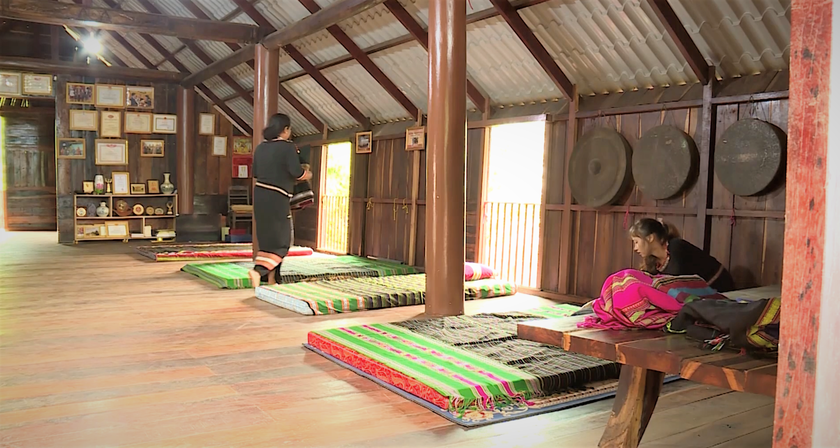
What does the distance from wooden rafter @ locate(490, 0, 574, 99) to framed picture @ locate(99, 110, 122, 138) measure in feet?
24.5

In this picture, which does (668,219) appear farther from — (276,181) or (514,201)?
(276,181)

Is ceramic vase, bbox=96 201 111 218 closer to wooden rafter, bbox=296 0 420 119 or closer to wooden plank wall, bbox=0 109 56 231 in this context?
wooden plank wall, bbox=0 109 56 231

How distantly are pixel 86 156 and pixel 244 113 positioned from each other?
2.44 m

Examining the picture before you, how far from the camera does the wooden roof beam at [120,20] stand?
707 centimetres

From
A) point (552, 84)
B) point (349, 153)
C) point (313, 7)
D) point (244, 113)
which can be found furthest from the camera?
point (244, 113)

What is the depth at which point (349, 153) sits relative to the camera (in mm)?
9633

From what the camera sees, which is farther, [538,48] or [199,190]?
[199,190]

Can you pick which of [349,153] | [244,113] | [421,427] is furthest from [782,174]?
[244,113]

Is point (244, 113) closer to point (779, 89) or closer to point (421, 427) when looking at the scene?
point (779, 89)

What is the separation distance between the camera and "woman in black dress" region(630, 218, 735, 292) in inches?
153

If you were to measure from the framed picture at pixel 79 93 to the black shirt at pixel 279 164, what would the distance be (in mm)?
6153

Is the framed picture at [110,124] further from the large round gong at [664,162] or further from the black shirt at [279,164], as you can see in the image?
the large round gong at [664,162]

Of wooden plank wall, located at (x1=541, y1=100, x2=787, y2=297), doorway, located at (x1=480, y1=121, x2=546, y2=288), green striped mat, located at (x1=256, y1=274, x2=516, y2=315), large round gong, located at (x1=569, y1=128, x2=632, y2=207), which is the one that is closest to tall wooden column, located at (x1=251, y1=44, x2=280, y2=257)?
green striped mat, located at (x1=256, y1=274, x2=516, y2=315)

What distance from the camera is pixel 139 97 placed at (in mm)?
10984
